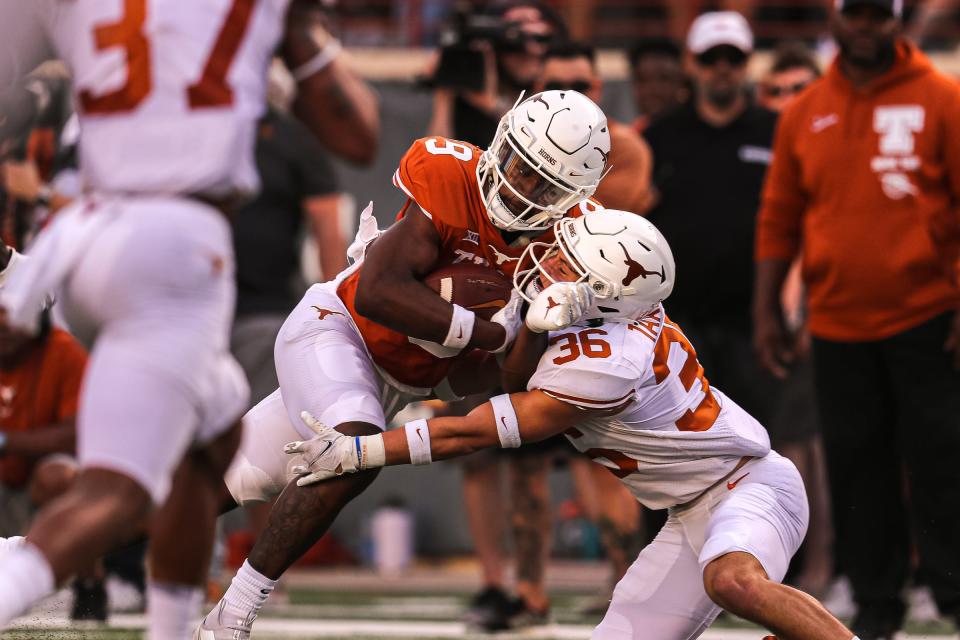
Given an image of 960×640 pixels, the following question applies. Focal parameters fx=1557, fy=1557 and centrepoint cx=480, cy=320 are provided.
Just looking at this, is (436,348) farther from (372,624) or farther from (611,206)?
(372,624)

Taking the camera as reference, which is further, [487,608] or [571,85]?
[571,85]

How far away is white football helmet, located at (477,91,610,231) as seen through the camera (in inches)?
152

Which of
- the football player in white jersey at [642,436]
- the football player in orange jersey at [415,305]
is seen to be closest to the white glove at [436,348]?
the football player in orange jersey at [415,305]

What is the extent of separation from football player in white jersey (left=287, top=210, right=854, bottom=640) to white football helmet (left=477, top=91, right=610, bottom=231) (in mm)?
85

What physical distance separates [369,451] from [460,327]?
0.39 m

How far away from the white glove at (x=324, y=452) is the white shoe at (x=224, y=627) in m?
0.37

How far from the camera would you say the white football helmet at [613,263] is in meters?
3.78

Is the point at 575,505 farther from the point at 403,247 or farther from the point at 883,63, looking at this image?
the point at 403,247

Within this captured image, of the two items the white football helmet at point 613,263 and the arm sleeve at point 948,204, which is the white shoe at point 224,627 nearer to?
the white football helmet at point 613,263

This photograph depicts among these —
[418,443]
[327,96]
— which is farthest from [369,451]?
[327,96]

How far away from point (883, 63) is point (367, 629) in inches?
105

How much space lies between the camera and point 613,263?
3.78 meters

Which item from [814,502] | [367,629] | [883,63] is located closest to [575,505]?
[814,502]

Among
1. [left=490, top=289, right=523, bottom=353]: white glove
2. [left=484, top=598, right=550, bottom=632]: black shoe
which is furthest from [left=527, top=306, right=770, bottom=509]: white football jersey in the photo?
[left=484, top=598, right=550, bottom=632]: black shoe
